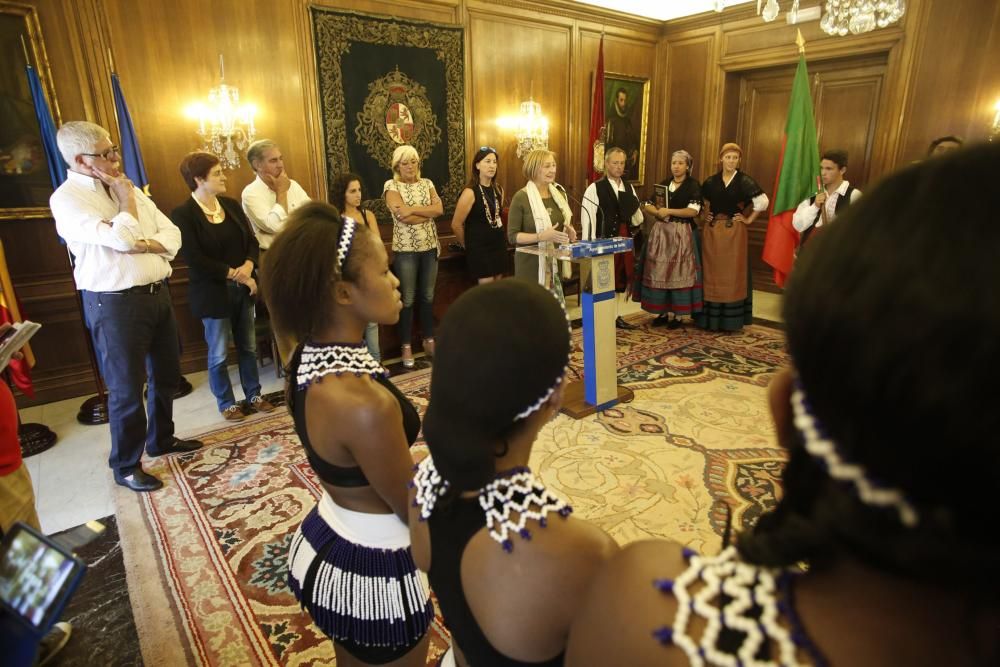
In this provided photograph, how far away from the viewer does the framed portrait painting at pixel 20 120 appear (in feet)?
11.4

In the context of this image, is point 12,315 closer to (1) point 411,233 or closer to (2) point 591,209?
(1) point 411,233

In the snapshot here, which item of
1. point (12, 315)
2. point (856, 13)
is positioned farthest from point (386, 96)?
point (856, 13)

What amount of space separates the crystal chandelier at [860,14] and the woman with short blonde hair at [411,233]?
2.79 metres

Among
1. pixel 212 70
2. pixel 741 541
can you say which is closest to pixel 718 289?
pixel 212 70

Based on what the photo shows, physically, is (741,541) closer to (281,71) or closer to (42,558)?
(42,558)

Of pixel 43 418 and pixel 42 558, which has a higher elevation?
pixel 42 558

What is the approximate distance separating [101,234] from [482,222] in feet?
8.68

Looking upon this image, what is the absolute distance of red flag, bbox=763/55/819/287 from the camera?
4.56 meters

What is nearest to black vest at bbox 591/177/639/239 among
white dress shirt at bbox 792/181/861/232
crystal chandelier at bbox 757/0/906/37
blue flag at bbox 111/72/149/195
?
white dress shirt at bbox 792/181/861/232

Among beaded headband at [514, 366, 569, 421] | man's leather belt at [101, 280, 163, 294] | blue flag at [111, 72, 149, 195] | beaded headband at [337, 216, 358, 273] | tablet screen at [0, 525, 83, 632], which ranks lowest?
man's leather belt at [101, 280, 163, 294]

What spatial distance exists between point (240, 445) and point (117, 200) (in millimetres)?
1429

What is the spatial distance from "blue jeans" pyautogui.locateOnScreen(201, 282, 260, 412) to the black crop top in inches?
103

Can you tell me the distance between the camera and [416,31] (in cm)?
503

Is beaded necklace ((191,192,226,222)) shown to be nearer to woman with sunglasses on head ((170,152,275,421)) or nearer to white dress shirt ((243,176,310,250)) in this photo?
woman with sunglasses on head ((170,152,275,421))
